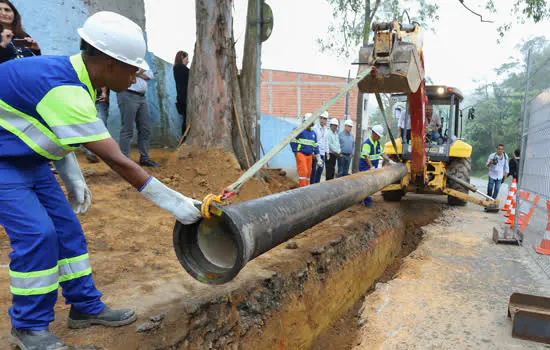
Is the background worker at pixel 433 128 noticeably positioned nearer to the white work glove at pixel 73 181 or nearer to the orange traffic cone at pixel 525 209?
the orange traffic cone at pixel 525 209

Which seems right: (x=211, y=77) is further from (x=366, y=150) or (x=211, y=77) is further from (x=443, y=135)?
(x=443, y=135)

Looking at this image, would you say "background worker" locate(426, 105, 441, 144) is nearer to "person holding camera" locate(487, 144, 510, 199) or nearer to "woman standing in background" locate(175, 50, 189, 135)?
"person holding camera" locate(487, 144, 510, 199)

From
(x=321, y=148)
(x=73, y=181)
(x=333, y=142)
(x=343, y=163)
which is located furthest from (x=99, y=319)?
(x=343, y=163)

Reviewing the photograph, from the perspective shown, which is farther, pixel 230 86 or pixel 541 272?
pixel 230 86

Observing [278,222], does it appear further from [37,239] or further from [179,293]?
[37,239]

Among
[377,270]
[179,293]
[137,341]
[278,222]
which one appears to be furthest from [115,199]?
[377,270]

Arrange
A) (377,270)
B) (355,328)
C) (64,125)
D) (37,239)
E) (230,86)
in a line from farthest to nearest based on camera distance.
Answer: (230,86) → (377,270) → (355,328) → (37,239) → (64,125)

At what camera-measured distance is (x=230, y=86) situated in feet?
20.0

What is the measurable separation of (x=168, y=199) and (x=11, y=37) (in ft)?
11.2

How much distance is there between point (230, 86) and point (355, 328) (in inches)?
167

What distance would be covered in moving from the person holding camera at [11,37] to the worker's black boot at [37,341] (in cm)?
318

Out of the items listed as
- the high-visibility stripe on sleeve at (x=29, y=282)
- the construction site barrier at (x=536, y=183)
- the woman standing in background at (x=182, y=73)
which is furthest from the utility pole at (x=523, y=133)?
the high-visibility stripe on sleeve at (x=29, y=282)

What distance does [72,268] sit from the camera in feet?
6.94

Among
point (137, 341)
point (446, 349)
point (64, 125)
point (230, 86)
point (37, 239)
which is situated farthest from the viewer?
point (230, 86)
